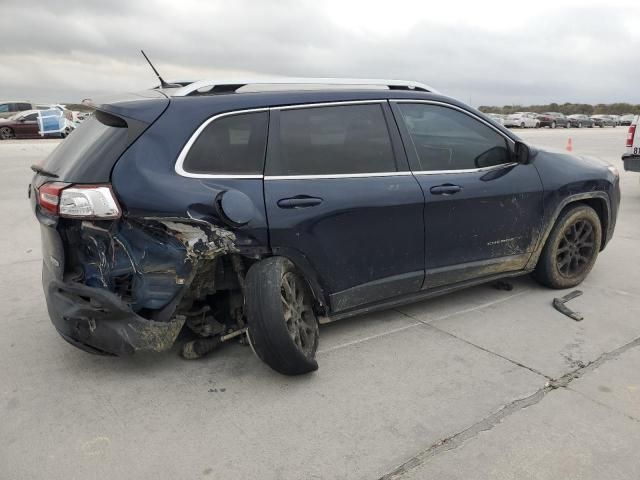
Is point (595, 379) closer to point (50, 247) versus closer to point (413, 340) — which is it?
point (413, 340)

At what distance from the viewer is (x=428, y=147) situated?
154 inches

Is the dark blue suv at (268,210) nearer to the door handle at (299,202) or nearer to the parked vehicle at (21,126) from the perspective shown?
the door handle at (299,202)

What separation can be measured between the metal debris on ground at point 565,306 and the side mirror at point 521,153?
115 centimetres

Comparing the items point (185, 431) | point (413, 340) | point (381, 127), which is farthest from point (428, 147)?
point (185, 431)

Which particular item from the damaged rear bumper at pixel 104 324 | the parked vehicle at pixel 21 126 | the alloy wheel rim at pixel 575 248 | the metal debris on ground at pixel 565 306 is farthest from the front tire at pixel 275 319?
the parked vehicle at pixel 21 126

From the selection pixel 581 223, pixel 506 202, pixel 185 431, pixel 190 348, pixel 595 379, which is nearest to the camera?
pixel 185 431

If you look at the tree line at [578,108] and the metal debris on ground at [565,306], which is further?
the tree line at [578,108]

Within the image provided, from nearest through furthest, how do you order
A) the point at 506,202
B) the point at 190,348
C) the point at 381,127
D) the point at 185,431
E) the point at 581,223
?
1. the point at 185,431
2. the point at 190,348
3. the point at 381,127
4. the point at 506,202
5. the point at 581,223

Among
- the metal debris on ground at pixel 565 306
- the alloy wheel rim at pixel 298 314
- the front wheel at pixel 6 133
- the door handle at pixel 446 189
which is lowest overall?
the front wheel at pixel 6 133

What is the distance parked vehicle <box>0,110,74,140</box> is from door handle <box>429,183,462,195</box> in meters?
26.1

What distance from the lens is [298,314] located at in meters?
3.38

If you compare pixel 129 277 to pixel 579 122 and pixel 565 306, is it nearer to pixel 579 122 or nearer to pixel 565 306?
pixel 565 306

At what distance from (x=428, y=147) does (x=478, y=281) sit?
44.6 inches

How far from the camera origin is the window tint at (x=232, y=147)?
3170 millimetres
